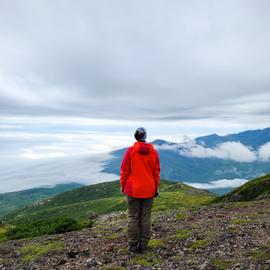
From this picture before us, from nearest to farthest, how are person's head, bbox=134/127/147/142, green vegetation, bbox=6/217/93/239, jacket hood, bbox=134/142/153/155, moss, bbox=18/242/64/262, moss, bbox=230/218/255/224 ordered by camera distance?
jacket hood, bbox=134/142/153/155 → person's head, bbox=134/127/147/142 → moss, bbox=18/242/64/262 → moss, bbox=230/218/255/224 → green vegetation, bbox=6/217/93/239

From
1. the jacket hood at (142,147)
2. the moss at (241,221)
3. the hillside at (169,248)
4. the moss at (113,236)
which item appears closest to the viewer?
the hillside at (169,248)

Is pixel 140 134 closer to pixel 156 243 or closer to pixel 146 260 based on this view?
pixel 146 260

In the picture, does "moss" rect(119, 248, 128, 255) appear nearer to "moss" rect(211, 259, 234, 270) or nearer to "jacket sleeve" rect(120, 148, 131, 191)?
"jacket sleeve" rect(120, 148, 131, 191)

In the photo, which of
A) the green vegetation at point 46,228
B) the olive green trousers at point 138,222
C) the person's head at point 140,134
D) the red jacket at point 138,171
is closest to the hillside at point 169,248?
the olive green trousers at point 138,222

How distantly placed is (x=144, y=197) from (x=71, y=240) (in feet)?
23.3

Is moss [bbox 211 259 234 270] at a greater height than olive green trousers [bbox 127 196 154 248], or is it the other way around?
olive green trousers [bbox 127 196 154 248]

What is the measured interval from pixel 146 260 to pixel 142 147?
4.59 meters

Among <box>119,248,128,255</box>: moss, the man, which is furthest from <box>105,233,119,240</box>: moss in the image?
the man

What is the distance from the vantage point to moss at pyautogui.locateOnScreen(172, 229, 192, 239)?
61.5ft

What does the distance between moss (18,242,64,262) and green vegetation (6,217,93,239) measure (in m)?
5.80

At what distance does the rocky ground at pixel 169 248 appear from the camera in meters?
14.4

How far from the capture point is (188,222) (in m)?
23.4

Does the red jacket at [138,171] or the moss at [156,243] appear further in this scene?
the moss at [156,243]

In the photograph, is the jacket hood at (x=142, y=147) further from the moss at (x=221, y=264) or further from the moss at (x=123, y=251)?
the moss at (x=221, y=264)
